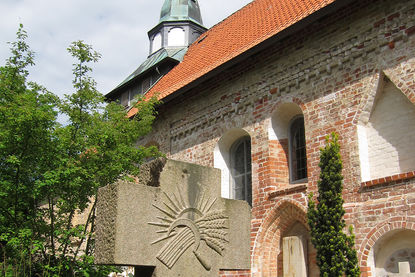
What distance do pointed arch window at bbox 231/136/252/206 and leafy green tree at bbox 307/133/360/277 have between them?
2.67m

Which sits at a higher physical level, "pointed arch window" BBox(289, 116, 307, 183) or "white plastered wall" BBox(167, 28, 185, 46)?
"white plastered wall" BBox(167, 28, 185, 46)

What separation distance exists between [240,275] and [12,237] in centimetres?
474

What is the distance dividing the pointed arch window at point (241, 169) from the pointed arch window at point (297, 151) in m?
1.34

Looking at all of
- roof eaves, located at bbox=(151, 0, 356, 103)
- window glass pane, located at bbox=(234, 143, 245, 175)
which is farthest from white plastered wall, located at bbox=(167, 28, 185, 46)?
window glass pane, located at bbox=(234, 143, 245, 175)

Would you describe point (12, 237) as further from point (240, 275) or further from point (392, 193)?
point (392, 193)

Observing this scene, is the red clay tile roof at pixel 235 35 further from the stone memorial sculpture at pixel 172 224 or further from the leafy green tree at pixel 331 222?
the stone memorial sculpture at pixel 172 224

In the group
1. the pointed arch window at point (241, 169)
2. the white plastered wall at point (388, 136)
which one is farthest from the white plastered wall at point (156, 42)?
the white plastered wall at point (388, 136)

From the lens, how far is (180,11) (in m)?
22.4

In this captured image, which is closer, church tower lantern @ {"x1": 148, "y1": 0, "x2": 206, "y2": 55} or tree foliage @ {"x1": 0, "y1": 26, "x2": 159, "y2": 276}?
tree foliage @ {"x1": 0, "y1": 26, "x2": 159, "y2": 276}

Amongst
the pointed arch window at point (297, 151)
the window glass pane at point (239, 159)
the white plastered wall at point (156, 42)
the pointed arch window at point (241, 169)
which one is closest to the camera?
the pointed arch window at point (297, 151)

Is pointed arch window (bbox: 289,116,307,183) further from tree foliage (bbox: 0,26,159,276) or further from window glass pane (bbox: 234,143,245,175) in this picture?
tree foliage (bbox: 0,26,159,276)

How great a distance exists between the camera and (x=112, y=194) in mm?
4074

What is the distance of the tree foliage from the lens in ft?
27.1

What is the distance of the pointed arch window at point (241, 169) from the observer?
11.6 m
